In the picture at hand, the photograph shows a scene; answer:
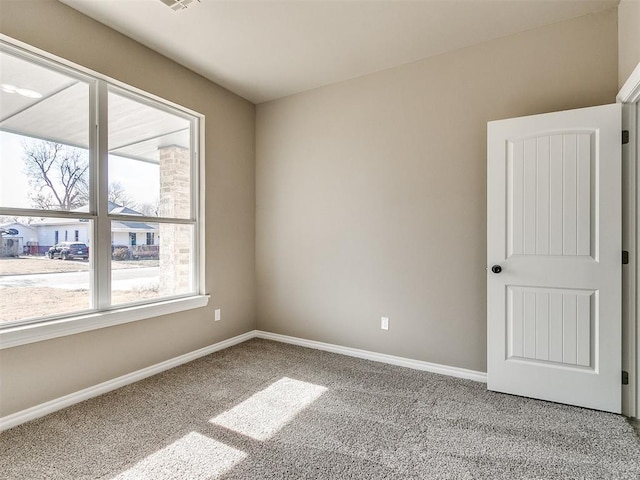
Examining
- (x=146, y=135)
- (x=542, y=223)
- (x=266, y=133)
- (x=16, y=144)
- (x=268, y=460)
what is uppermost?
(x=266, y=133)

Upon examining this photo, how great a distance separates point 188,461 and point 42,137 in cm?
228

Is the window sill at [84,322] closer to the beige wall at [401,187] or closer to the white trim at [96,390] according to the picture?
the white trim at [96,390]

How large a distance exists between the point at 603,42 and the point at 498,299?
1.97 meters

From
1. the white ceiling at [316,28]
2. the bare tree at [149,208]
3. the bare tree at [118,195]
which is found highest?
the white ceiling at [316,28]

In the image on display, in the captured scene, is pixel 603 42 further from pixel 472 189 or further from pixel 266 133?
pixel 266 133

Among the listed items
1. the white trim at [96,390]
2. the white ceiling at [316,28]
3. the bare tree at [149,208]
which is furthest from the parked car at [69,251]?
the white ceiling at [316,28]

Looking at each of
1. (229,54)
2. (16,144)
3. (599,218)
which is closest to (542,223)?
(599,218)

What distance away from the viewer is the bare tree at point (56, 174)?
2297 millimetres

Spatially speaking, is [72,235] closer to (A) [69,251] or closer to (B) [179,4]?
(A) [69,251]

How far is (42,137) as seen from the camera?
234cm

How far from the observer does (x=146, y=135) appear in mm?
3020

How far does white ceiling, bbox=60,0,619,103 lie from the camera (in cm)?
238

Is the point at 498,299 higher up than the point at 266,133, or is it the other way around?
the point at 266,133

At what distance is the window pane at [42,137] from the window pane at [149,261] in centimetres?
45
